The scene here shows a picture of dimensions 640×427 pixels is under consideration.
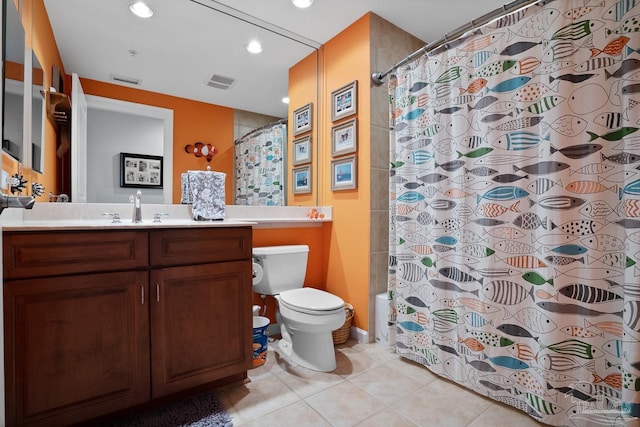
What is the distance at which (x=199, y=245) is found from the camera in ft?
4.93

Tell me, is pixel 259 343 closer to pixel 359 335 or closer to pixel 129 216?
pixel 359 335

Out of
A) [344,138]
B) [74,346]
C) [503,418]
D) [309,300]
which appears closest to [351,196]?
[344,138]

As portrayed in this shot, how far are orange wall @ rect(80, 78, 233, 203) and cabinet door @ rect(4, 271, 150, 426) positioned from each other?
831 mm

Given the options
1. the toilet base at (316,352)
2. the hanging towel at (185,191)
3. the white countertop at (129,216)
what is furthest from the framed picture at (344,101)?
the toilet base at (316,352)

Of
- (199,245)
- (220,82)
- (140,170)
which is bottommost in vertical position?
(199,245)

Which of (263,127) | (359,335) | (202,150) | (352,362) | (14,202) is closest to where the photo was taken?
(14,202)

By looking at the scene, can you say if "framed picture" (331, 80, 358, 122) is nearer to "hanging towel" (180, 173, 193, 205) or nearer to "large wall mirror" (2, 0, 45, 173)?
"hanging towel" (180, 173, 193, 205)

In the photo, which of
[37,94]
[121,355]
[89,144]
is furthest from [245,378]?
[37,94]

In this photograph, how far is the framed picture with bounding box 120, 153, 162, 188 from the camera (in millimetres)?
1815

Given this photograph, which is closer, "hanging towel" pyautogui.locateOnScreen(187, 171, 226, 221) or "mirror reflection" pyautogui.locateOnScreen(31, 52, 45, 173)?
"mirror reflection" pyautogui.locateOnScreen(31, 52, 45, 173)

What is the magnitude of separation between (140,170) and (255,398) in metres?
1.47

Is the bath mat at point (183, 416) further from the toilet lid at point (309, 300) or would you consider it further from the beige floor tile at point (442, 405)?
the beige floor tile at point (442, 405)

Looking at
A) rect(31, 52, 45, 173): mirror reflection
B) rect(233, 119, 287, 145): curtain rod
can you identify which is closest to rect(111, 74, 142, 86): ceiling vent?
rect(31, 52, 45, 173): mirror reflection

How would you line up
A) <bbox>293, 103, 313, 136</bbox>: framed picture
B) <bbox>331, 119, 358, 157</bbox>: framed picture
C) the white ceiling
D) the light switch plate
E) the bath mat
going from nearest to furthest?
the light switch plate < the bath mat < the white ceiling < <bbox>331, 119, 358, 157</bbox>: framed picture < <bbox>293, 103, 313, 136</bbox>: framed picture
